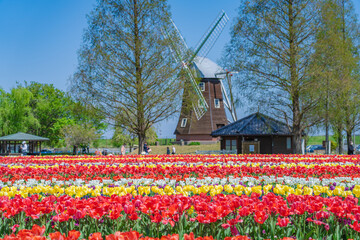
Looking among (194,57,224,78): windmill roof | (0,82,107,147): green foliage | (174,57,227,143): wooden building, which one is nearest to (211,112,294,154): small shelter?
(174,57,227,143): wooden building

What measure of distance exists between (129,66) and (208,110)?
22.5 m

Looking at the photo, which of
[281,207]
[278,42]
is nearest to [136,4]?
[278,42]

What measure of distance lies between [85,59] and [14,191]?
21.8 metres

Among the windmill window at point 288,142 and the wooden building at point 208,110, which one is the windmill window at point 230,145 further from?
the wooden building at point 208,110

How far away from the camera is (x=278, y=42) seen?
25.7 metres

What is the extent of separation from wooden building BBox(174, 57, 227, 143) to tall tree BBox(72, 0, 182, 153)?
62.9 ft

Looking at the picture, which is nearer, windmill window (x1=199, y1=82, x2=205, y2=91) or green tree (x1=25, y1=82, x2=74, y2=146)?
windmill window (x1=199, y1=82, x2=205, y2=91)

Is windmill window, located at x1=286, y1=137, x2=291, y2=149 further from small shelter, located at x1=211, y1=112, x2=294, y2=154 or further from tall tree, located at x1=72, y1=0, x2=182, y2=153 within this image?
tall tree, located at x1=72, y1=0, x2=182, y2=153

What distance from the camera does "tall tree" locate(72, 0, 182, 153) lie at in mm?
26172

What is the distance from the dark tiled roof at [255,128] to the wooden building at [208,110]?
13667 mm

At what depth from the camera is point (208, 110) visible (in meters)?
48.0

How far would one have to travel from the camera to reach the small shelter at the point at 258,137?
31125 mm

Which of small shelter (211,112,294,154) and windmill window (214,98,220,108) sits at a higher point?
windmill window (214,98,220,108)

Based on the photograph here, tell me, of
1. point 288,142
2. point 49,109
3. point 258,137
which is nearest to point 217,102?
point 258,137
